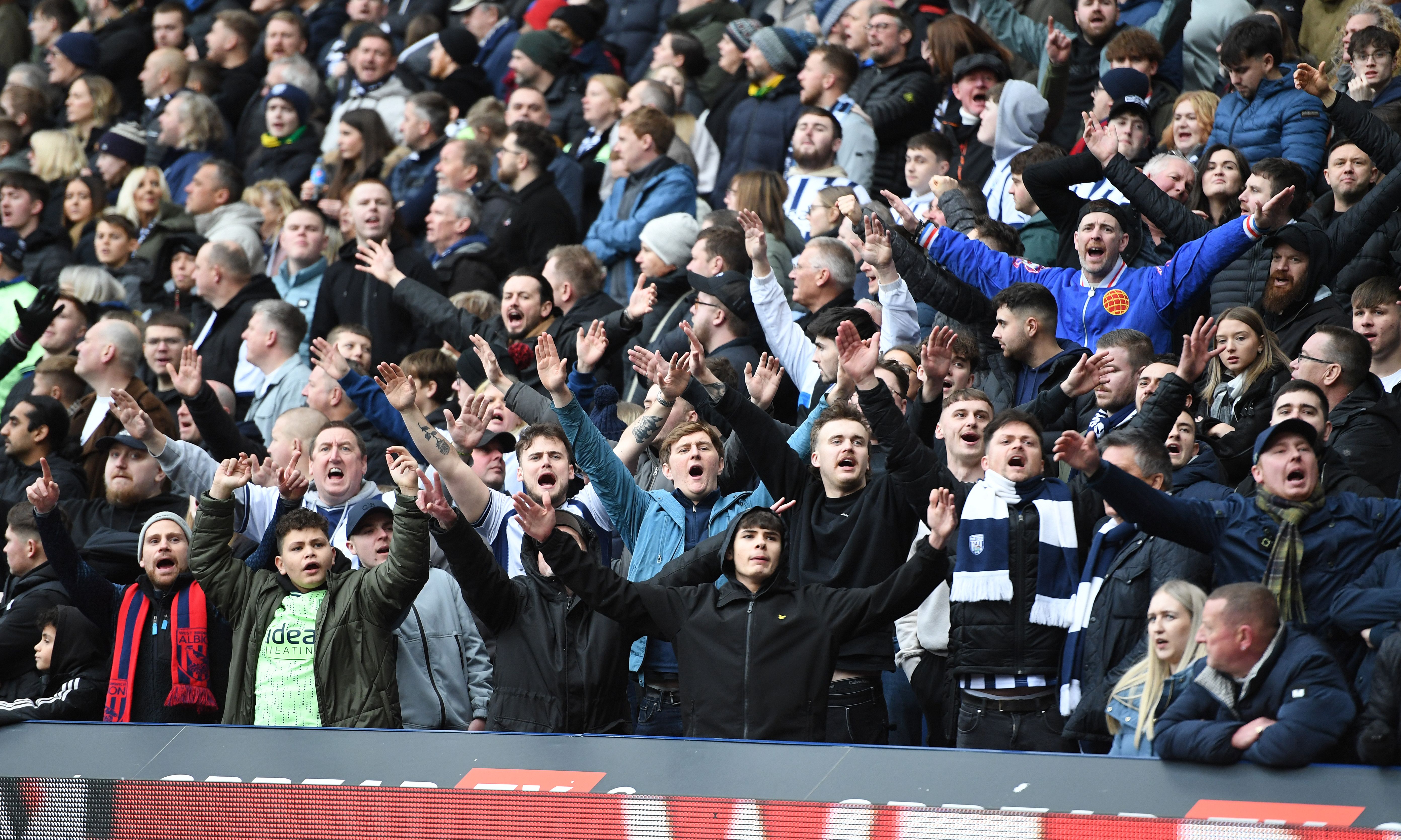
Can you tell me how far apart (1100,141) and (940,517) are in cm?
332

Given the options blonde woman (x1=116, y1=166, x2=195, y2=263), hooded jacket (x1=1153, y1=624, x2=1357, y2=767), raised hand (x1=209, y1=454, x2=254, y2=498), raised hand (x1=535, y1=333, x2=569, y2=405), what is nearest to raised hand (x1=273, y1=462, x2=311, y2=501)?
raised hand (x1=209, y1=454, x2=254, y2=498)

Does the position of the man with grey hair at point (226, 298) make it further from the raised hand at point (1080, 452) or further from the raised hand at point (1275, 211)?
the raised hand at point (1080, 452)

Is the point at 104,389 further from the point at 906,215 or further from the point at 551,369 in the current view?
the point at 906,215

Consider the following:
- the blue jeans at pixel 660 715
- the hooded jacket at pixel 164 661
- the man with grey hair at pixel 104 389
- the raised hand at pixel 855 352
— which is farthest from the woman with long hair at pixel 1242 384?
the man with grey hair at pixel 104 389

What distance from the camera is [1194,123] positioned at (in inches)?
405

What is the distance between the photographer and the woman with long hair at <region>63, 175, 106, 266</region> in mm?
14125

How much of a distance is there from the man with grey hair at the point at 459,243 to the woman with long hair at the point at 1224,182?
4.61m

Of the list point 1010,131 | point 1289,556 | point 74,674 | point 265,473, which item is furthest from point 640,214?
point 1289,556

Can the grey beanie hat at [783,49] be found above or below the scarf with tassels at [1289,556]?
above

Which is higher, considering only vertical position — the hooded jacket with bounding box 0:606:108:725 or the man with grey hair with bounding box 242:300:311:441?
the man with grey hair with bounding box 242:300:311:441

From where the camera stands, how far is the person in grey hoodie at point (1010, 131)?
34.9ft

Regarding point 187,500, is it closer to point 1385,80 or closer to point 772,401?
point 772,401

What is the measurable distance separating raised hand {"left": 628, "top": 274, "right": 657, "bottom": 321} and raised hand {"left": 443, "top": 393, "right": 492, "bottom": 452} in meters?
0.94

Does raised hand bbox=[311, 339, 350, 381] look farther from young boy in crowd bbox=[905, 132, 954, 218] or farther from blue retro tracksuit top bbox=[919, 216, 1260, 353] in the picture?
young boy in crowd bbox=[905, 132, 954, 218]
